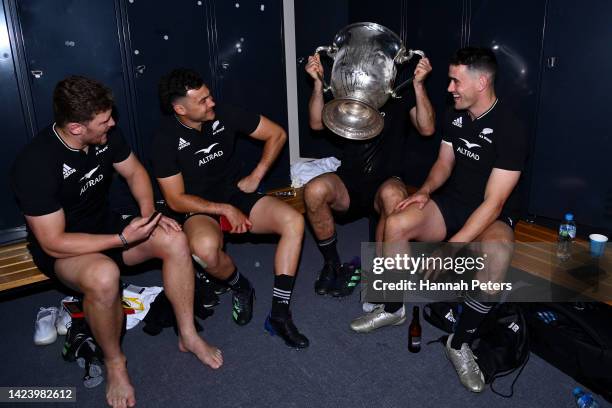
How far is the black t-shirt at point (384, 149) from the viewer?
2.71 m

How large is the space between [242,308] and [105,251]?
2.42ft

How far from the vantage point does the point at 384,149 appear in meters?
2.74

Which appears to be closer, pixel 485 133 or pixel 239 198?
pixel 485 133

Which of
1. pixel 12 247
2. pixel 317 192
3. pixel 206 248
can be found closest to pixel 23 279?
pixel 12 247

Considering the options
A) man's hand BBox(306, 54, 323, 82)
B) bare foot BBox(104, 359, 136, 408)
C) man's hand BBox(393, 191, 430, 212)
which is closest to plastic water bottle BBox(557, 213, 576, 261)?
man's hand BBox(393, 191, 430, 212)

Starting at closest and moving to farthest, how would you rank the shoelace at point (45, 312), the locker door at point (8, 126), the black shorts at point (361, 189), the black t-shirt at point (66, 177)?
the black t-shirt at point (66, 177), the shoelace at point (45, 312), the black shorts at point (361, 189), the locker door at point (8, 126)

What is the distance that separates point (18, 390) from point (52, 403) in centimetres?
20

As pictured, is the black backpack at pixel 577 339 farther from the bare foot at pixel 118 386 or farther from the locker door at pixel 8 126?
the locker door at pixel 8 126

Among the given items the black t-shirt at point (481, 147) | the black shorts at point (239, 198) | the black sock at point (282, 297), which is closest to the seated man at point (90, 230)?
the black sock at point (282, 297)

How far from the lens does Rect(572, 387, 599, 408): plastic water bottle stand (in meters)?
1.77

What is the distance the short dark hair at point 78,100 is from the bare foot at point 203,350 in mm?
1080

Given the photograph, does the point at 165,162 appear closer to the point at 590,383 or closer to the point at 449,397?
the point at 449,397

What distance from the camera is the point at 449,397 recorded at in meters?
1.91

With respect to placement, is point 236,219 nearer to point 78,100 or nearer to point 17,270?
point 78,100
